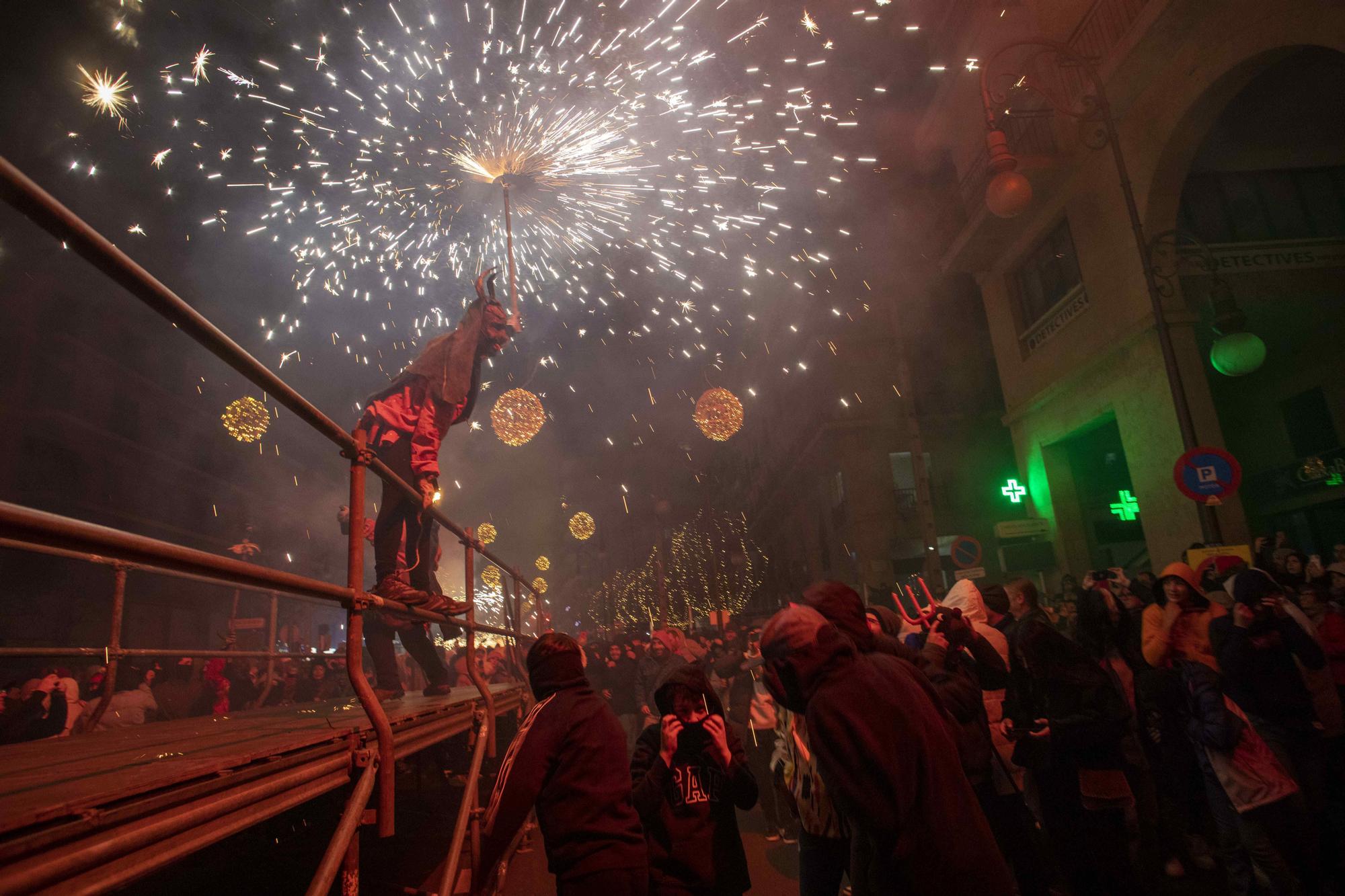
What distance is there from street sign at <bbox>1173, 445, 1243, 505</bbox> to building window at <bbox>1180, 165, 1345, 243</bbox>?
29.0 ft

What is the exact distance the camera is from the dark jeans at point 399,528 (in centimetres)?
434

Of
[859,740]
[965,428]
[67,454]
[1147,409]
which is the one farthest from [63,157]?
[965,428]

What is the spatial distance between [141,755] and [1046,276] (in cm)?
1728

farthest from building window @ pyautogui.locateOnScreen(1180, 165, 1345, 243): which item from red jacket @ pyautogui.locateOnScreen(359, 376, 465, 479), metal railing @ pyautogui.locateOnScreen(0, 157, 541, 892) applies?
metal railing @ pyautogui.locateOnScreen(0, 157, 541, 892)

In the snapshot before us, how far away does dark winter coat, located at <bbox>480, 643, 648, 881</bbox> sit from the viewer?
2.78 metres

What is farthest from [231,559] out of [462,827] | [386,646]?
[386,646]

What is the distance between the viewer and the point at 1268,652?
178 inches

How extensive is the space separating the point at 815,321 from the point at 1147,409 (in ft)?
63.9

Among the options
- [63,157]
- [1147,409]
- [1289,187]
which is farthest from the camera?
[1289,187]

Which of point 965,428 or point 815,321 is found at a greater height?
point 815,321

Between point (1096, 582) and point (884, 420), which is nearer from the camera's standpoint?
point (1096, 582)

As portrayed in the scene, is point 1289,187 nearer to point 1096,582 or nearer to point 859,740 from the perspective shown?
point 1096,582

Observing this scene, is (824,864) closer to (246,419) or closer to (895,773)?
(895,773)

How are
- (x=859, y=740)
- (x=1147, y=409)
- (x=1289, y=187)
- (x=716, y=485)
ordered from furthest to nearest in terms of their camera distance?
1. (x=716, y=485)
2. (x=1289, y=187)
3. (x=1147, y=409)
4. (x=859, y=740)
